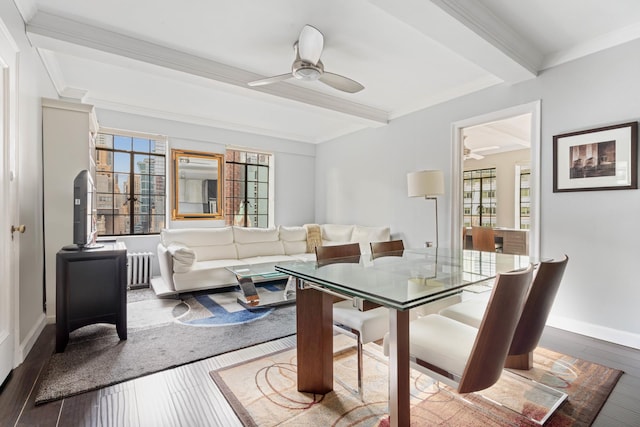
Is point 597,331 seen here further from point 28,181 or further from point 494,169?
point 494,169

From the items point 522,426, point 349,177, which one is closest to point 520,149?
point 349,177

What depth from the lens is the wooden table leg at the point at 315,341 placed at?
1.76 m

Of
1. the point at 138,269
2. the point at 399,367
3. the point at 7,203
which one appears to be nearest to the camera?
the point at 399,367

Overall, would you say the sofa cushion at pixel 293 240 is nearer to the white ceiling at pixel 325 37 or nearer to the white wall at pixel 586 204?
the white ceiling at pixel 325 37

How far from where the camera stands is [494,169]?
716 centimetres

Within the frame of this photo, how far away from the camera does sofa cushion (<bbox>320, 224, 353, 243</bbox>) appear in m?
5.07

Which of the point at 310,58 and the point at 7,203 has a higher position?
the point at 310,58

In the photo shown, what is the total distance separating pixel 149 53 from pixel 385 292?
9.37 ft

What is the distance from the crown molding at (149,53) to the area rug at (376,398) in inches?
104

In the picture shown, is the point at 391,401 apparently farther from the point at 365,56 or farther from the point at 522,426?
the point at 365,56

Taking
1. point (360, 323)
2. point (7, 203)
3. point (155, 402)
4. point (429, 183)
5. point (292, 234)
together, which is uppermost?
point (429, 183)

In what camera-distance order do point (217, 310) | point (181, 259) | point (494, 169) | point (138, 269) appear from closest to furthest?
point (217, 310) < point (181, 259) < point (138, 269) < point (494, 169)

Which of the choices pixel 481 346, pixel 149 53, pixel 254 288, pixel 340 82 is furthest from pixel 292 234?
pixel 481 346

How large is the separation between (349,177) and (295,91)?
2166mm
